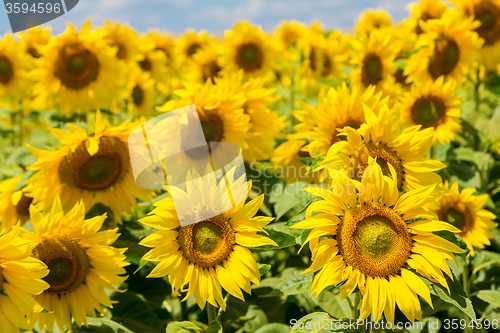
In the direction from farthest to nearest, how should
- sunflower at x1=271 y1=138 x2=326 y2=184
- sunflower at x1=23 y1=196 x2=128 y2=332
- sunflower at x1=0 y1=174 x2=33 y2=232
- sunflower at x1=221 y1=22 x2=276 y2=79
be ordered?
sunflower at x1=221 y1=22 x2=276 y2=79 → sunflower at x1=271 y1=138 x2=326 y2=184 → sunflower at x1=0 y1=174 x2=33 y2=232 → sunflower at x1=23 y1=196 x2=128 y2=332

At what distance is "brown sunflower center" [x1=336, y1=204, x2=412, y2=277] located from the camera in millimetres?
1701

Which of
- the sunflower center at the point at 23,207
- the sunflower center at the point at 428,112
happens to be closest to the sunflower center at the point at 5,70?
the sunflower center at the point at 23,207

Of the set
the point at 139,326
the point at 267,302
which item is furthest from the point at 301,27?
the point at 139,326

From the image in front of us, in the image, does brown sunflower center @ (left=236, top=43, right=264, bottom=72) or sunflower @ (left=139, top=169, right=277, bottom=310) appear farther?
brown sunflower center @ (left=236, top=43, right=264, bottom=72)

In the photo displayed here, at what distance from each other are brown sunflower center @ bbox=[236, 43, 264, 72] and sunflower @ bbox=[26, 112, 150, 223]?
223 centimetres

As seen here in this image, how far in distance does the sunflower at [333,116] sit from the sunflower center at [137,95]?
2.59 meters

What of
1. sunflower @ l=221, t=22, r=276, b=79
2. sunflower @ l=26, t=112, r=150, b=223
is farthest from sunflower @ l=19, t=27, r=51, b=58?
sunflower @ l=26, t=112, r=150, b=223

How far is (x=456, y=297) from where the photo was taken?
171 cm

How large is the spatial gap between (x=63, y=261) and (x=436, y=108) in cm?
227

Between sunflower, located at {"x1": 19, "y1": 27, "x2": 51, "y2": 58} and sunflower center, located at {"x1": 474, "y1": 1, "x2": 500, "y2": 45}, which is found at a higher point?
sunflower center, located at {"x1": 474, "y1": 1, "x2": 500, "y2": 45}

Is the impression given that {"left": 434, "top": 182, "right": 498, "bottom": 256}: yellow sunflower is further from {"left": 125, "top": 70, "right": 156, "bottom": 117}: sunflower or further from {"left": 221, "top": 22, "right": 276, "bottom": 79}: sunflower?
{"left": 125, "top": 70, "right": 156, "bottom": 117}: sunflower

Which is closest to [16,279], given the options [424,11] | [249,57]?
[249,57]

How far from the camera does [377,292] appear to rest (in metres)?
1.66

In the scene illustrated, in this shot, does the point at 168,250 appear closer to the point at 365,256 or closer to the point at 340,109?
the point at 365,256
